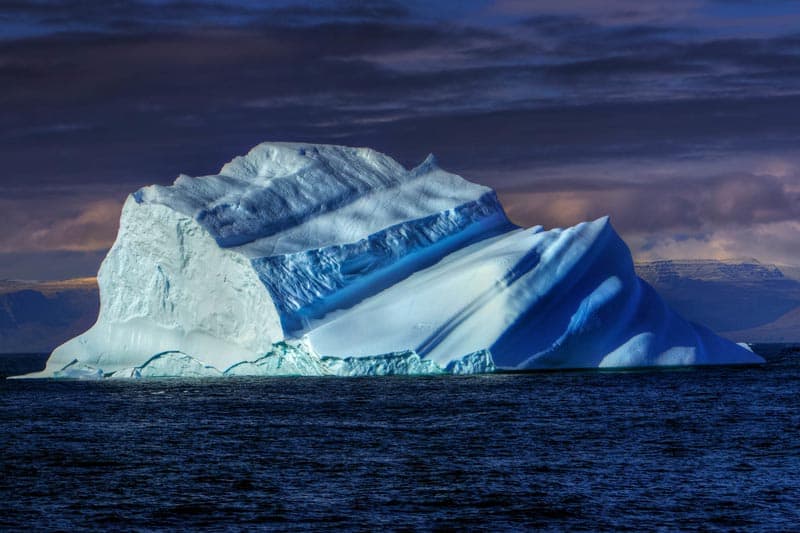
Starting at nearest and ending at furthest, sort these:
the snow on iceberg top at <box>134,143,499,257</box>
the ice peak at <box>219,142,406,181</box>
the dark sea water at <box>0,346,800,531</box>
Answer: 1. the dark sea water at <box>0,346,800,531</box>
2. the snow on iceberg top at <box>134,143,499,257</box>
3. the ice peak at <box>219,142,406,181</box>

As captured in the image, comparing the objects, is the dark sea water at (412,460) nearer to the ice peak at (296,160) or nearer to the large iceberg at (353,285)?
the large iceberg at (353,285)

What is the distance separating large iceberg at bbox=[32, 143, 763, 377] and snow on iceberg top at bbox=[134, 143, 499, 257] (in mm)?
71

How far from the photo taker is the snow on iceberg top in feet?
125

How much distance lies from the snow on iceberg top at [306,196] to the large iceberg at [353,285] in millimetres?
71

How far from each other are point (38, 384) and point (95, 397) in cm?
1155

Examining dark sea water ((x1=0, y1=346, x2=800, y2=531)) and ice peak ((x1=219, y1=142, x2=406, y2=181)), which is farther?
ice peak ((x1=219, y1=142, x2=406, y2=181))

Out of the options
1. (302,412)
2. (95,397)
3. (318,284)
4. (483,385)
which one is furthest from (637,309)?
(95,397)

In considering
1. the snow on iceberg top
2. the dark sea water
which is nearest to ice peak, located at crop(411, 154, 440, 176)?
the snow on iceberg top

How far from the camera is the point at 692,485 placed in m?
17.1

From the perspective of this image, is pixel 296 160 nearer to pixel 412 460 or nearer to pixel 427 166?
pixel 427 166

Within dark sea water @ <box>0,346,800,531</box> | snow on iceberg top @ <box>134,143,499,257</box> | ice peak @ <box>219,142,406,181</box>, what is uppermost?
ice peak @ <box>219,142,406,181</box>

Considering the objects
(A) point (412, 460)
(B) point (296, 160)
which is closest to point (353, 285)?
(B) point (296, 160)

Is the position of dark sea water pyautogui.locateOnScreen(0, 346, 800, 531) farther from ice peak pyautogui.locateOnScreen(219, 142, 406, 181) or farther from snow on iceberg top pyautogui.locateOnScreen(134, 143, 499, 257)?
ice peak pyautogui.locateOnScreen(219, 142, 406, 181)

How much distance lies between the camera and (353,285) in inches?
1494
